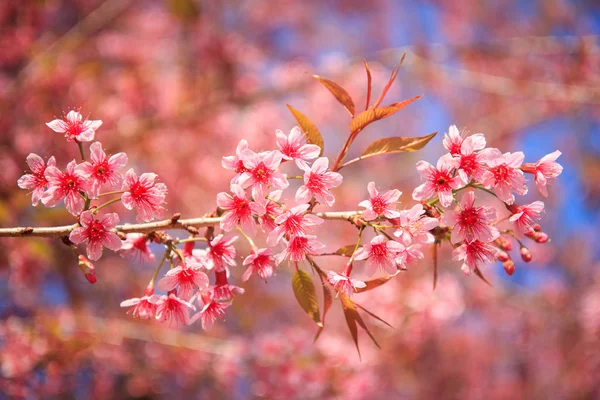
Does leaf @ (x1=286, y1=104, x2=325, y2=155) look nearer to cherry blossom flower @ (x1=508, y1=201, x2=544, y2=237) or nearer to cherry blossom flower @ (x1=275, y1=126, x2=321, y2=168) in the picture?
cherry blossom flower @ (x1=275, y1=126, x2=321, y2=168)

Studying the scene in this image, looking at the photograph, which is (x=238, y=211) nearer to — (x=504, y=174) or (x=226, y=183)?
(x=504, y=174)

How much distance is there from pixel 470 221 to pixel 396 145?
286 millimetres

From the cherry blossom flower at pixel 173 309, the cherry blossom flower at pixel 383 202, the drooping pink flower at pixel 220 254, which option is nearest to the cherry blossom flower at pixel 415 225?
the cherry blossom flower at pixel 383 202

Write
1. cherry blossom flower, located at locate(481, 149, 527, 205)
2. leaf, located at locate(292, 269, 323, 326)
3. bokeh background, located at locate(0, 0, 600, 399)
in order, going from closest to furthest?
cherry blossom flower, located at locate(481, 149, 527, 205) → leaf, located at locate(292, 269, 323, 326) → bokeh background, located at locate(0, 0, 600, 399)

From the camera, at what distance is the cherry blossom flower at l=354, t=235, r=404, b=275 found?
44.4 inches

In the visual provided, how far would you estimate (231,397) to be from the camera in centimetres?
396

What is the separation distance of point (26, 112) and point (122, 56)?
190cm

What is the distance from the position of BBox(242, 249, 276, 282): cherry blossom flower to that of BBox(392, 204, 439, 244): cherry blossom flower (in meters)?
0.35

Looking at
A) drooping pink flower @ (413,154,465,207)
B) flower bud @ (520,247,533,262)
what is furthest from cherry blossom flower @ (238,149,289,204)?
flower bud @ (520,247,533,262)

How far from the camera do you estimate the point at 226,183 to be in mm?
5672

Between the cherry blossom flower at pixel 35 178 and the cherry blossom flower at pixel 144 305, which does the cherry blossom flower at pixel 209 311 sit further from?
the cherry blossom flower at pixel 35 178

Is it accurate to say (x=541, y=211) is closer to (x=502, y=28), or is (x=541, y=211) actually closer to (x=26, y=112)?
(x=26, y=112)

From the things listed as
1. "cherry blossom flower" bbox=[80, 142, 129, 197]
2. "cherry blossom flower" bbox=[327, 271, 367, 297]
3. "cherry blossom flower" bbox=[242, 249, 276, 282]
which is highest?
"cherry blossom flower" bbox=[327, 271, 367, 297]

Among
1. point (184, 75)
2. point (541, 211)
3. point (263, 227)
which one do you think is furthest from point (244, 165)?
Answer: point (184, 75)
